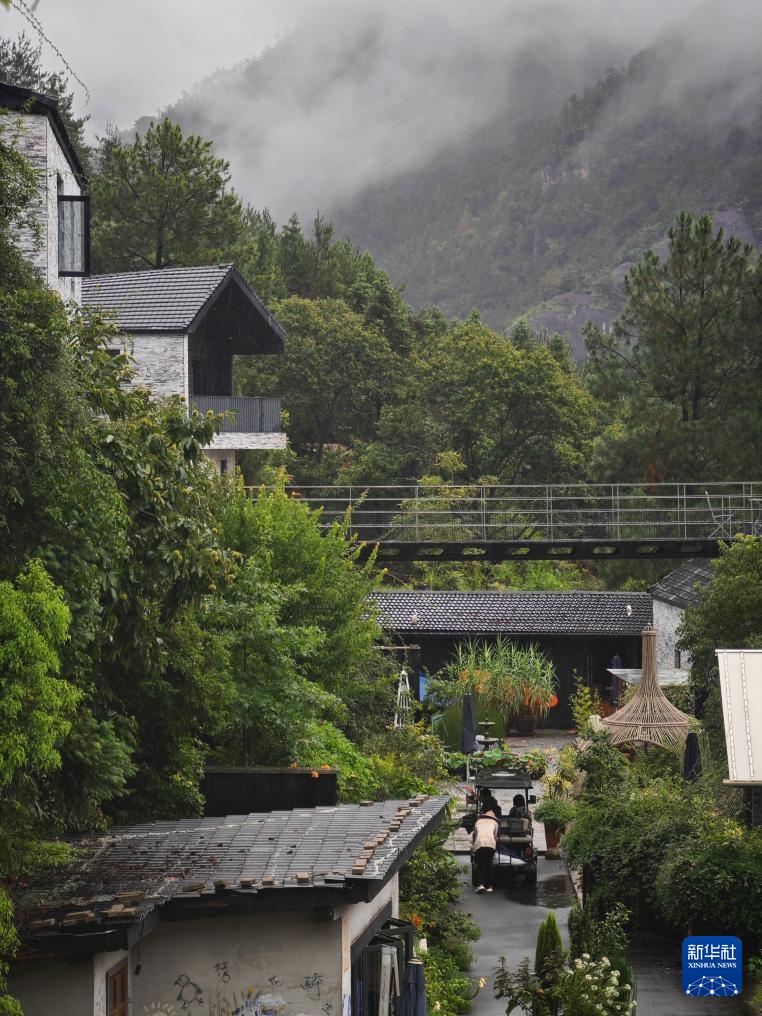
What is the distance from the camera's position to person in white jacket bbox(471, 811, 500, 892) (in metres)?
22.8

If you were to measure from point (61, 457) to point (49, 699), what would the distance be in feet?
8.79

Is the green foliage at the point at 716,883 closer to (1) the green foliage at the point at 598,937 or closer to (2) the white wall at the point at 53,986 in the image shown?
(1) the green foliage at the point at 598,937

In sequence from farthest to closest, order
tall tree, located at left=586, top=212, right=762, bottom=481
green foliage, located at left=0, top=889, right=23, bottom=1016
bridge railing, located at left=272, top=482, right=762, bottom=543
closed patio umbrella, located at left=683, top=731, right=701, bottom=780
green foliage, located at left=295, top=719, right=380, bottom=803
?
tall tree, located at left=586, top=212, right=762, bottom=481, bridge railing, located at left=272, top=482, right=762, bottom=543, closed patio umbrella, located at left=683, top=731, right=701, bottom=780, green foliage, located at left=295, top=719, right=380, bottom=803, green foliage, located at left=0, top=889, right=23, bottom=1016

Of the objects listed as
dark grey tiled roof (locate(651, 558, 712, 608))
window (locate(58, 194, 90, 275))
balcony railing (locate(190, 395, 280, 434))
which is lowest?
dark grey tiled roof (locate(651, 558, 712, 608))

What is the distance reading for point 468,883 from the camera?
2362 cm

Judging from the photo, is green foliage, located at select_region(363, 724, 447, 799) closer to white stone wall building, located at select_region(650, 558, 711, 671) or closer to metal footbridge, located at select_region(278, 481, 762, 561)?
metal footbridge, located at select_region(278, 481, 762, 561)

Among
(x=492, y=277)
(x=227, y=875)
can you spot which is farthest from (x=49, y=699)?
(x=492, y=277)

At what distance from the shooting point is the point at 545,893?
909 inches

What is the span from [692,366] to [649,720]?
74.6ft

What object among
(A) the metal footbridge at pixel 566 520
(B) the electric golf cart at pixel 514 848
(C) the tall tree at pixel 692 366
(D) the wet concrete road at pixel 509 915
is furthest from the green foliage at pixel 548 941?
(C) the tall tree at pixel 692 366

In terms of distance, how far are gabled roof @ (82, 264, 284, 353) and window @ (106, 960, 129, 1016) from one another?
22.3 m

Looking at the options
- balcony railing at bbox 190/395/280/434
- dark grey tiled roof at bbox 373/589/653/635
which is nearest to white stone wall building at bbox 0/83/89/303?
balcony railing at bbox 190/395/280/434

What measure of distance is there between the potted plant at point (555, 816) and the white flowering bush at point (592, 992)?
920cm

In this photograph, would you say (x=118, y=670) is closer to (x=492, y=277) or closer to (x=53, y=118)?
(x=53, y=118)
